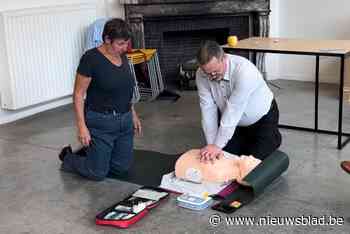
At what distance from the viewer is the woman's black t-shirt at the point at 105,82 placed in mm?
3195

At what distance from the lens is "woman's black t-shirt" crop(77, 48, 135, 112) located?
320cm

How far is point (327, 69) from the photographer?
5656mm

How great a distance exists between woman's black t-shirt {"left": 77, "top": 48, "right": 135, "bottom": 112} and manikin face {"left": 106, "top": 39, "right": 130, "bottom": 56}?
73 millimetres

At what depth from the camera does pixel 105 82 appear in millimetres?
3219

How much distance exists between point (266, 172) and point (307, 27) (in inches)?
119

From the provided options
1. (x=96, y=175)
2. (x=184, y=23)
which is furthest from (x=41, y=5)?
(x=96, y=175)

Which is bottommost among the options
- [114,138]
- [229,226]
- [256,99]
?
[229,226]

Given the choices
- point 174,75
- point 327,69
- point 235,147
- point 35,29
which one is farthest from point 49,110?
point 327,69

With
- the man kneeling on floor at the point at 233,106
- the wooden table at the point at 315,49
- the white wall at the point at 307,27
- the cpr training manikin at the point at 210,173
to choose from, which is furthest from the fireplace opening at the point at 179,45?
the cpr training manikin at the point at 210,173

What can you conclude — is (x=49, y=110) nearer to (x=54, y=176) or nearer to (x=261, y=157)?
(x=54, y=176)

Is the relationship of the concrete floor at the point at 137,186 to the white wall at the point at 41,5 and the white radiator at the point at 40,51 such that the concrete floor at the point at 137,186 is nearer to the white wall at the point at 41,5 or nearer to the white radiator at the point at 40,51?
the white wall at the point at 41,5

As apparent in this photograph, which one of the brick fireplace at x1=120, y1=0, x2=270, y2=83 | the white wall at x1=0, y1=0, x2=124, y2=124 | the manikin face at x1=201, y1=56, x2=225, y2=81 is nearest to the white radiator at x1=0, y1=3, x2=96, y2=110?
the white wall at x1=0, y1=0, x2=124, y2=124

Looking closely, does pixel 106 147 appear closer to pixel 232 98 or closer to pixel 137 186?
pixel 137 186

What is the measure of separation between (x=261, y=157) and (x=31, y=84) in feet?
7.87
